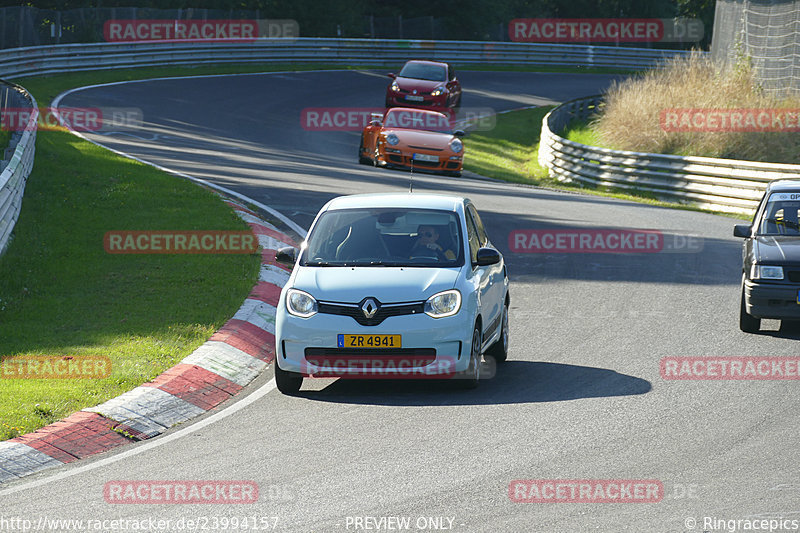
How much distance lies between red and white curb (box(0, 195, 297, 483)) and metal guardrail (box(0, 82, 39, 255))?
3.64m

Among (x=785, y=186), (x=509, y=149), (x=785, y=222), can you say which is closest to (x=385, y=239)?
(x=785, y=222)

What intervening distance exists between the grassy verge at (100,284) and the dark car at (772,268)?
5.42 metres

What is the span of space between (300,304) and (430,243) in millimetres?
1405

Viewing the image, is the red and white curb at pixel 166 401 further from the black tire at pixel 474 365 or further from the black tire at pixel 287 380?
the black tire at pixel 474 365

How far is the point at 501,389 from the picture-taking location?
9.84m

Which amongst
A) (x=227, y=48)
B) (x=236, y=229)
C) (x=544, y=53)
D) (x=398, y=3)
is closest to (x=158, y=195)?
(x=236, y=229)

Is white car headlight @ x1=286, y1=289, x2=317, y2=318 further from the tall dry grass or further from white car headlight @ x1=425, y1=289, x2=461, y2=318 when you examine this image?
the tall dry grass

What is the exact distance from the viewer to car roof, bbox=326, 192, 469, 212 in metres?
10.7

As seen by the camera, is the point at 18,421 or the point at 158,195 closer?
the point at 18,421

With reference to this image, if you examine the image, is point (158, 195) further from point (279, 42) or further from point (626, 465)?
point (279, 42)

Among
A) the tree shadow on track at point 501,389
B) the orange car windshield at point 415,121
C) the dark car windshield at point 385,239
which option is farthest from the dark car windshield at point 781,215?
the orange car windshield at point 415,121

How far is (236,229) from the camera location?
Result: 644 inches

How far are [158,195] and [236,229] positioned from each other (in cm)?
275

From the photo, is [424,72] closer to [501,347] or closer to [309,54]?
[309,54]
